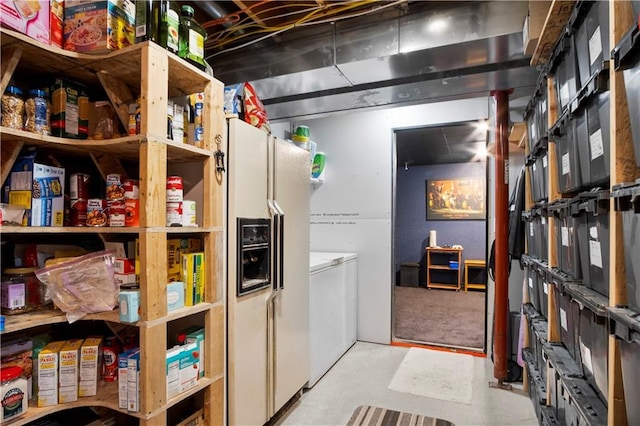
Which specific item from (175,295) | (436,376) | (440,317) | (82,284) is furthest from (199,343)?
(440,317)

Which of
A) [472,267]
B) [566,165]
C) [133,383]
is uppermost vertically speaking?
[566,165]

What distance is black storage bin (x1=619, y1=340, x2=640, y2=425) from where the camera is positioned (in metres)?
0.92

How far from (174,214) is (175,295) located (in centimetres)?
37

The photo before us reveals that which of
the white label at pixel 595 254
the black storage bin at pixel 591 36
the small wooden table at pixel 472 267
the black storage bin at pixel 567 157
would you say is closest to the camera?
the black storage bin at pixel 591 36

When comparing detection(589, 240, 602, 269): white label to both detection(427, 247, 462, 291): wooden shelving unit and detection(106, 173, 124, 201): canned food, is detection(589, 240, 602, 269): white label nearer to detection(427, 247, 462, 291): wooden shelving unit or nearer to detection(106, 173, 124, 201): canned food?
detection(106, 173, 124, 201): canned food

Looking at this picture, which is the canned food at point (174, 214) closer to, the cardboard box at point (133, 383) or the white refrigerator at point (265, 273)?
the white refrigerator at point (265, 273)

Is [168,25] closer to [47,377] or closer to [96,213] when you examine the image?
[96,213]

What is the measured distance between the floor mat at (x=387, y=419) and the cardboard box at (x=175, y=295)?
145 centimetres

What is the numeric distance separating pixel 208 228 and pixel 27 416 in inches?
39.2

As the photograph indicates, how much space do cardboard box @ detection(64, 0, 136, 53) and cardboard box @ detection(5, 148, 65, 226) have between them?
510 mm

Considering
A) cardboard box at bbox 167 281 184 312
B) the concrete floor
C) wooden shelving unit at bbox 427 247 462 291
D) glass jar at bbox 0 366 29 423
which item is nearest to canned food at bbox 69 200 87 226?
cardboard box at bbox 167 281 184 312

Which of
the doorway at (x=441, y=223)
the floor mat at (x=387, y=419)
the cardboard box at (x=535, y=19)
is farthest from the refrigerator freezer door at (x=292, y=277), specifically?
the doorway at (x=441, y=223)

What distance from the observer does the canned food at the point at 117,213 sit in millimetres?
1489

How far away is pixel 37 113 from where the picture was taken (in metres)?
1.41
